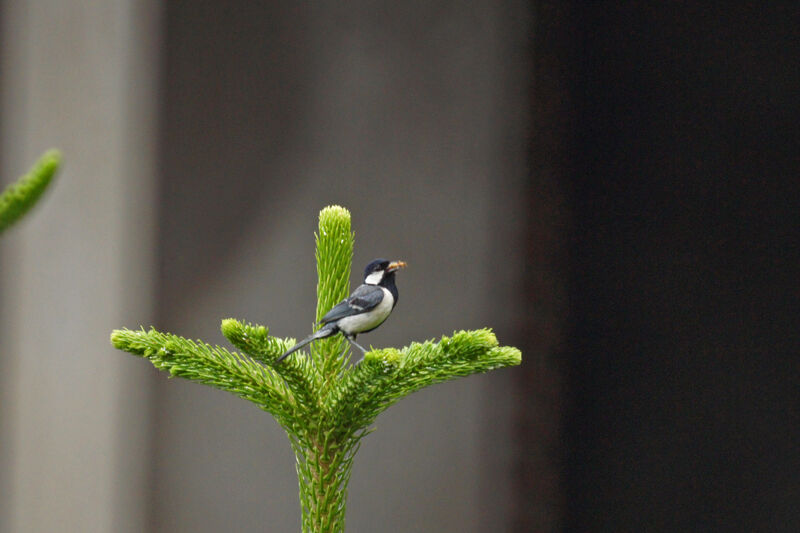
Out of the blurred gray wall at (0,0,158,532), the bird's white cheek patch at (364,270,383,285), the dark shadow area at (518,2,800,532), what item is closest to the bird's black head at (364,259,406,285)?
the bird's white cheek patch at (364,270,383,285)

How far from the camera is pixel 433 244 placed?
141 centimetres

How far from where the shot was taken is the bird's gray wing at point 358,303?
44cm

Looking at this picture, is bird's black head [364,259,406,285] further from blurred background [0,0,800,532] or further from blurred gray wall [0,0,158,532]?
blurred gray wall [0,0,158,532]

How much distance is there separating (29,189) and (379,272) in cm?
22

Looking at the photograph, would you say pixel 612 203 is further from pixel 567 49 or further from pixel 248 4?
pixel 248 4

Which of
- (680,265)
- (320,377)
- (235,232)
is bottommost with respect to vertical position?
(320,377)

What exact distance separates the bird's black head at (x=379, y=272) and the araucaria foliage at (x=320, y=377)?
5 cm

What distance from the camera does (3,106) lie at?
1.50 meters

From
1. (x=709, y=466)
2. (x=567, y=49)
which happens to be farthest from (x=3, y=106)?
(x=709, y=466)

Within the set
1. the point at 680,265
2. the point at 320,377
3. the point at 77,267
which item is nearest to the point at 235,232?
the point at 77,267

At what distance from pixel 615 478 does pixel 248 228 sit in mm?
858

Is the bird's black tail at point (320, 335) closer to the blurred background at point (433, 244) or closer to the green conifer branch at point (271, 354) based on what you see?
the green conifer branch at point (271, 354)

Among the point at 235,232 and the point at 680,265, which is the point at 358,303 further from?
the point at 235,232

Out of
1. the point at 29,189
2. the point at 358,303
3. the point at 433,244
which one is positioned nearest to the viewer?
the point at 29,189
